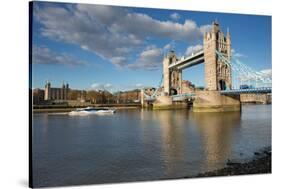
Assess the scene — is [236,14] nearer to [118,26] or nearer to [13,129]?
[118,26]

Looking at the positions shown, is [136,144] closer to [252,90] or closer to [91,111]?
[91,111]

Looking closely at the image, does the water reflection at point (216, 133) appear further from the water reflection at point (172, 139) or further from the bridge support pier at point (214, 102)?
the water reflection at point (172, 139)

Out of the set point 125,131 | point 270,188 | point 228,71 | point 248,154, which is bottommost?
point 270,188

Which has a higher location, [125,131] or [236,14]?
[236,14]

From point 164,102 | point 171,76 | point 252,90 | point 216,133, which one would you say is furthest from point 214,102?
point 171,76

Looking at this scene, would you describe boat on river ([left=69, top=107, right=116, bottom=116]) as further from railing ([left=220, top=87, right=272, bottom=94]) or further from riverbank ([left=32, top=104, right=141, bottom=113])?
railing ([left=220, top=87, right=272, bottom=94])

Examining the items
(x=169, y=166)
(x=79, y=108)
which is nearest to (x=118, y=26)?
(x=79, y=108)

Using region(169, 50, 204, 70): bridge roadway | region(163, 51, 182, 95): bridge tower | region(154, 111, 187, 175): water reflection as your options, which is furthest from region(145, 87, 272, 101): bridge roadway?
Result: region(169, 50, 204, 70): bridge roadway
